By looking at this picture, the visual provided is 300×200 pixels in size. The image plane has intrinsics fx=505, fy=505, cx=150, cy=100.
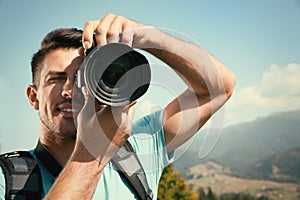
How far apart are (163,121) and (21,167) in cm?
81

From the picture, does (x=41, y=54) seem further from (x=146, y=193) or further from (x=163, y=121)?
(x=146, y=193)

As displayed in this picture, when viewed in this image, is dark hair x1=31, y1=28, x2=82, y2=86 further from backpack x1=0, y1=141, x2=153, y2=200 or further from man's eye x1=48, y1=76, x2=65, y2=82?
backpack x1=0, y1=141, x2=153, y2=200

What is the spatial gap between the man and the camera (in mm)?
47

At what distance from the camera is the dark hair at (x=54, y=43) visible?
2545 millimetres

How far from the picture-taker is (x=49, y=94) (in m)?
2.47

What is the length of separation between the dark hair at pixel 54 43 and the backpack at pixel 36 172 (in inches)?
20.9

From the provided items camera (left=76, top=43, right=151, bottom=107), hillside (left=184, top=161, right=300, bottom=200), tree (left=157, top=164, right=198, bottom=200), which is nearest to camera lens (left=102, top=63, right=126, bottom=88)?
camera (left=76, top=43, right=151, bottom=107)

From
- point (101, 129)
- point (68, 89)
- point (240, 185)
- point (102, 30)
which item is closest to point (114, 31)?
point (102, 30)

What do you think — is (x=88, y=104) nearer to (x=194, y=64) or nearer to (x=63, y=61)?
(x=63, y=61)

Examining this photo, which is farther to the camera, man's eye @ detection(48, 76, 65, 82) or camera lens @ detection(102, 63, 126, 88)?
man's eye @ detection(48, 76, 65, 82)

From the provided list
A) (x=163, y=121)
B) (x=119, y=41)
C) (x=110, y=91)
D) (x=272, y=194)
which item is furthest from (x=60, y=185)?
(x=272, y=194)

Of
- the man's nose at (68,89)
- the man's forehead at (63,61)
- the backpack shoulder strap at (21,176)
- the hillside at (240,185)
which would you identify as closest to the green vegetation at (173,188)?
the man's forehead at (63,61)

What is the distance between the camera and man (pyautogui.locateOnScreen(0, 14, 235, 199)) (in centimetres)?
201

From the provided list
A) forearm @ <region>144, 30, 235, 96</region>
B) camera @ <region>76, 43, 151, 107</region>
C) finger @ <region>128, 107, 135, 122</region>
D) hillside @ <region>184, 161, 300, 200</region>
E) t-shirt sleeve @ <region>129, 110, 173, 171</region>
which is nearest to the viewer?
camera @ <region>76, 43, 151, 107</region>
